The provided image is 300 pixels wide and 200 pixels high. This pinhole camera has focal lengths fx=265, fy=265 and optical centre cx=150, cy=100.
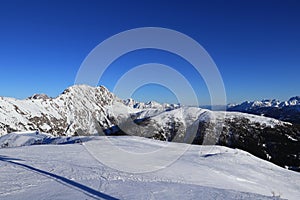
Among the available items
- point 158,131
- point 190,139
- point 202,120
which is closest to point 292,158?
point 190,139

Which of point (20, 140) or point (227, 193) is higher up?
point (20, 140)

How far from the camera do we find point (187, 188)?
13273 mm

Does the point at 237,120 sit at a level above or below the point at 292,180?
above

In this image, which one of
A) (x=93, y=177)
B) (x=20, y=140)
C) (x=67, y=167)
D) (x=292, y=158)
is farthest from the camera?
(x=292, y=158)

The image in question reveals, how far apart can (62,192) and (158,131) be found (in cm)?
16221

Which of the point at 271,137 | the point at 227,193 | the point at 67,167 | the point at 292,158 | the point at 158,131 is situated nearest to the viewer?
the point at 227,193

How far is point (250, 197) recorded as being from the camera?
11844mm

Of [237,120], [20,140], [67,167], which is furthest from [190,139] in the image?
[67,167]

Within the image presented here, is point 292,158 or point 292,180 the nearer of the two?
point 292,180

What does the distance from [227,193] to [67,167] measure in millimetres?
10006

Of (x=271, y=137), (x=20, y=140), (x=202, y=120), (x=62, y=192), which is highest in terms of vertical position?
(x=202, y=120)

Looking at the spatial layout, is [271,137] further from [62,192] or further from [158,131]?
[62,192]

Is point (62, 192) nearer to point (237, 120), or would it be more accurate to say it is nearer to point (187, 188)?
point (187, 188)

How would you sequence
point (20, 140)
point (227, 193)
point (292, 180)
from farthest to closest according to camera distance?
point (20, 140)
point (292, 180)
point (227, 193)
